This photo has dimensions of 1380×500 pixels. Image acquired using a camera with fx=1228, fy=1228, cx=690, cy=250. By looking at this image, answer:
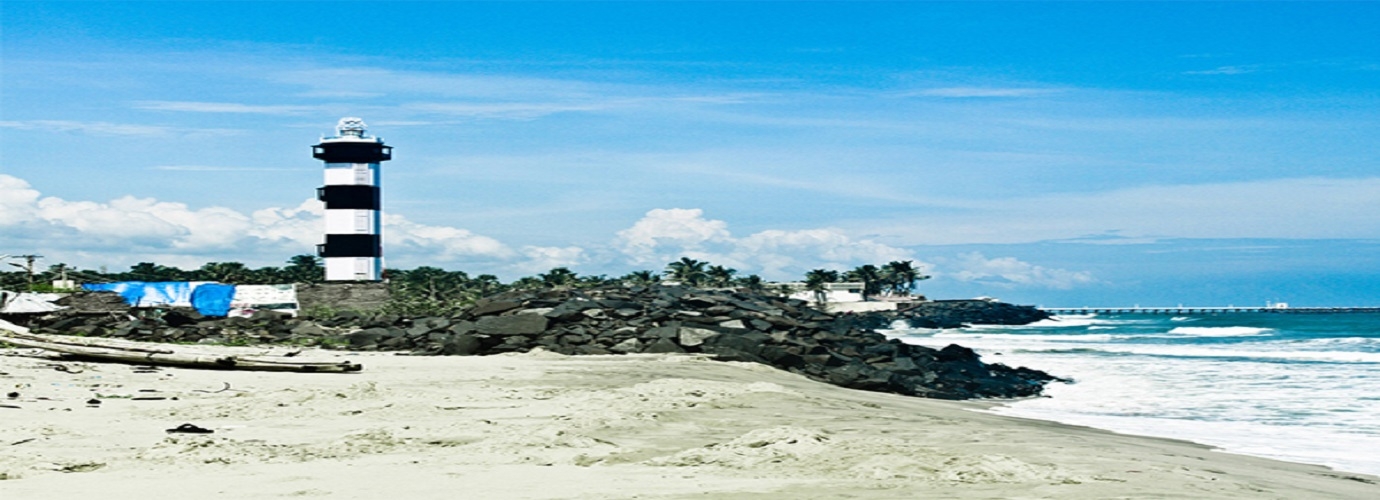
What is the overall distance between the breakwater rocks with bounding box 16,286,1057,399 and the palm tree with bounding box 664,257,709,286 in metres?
56.1

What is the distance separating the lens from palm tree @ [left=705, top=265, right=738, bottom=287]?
9381 cm

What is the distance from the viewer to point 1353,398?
21.8 meters

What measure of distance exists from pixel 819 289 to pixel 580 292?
7434 cm

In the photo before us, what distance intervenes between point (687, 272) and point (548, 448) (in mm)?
84302

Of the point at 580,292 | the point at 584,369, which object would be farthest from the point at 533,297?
the point at 584,369

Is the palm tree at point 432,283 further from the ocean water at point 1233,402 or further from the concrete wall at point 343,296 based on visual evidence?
the ocean water at point 1233,402

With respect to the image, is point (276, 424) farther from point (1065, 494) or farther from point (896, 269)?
point (896, 269)

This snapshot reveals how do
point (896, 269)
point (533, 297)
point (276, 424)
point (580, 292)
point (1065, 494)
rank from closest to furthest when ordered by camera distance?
1. point (1065, 494)
2. point (276, 424)
3. point (533, 297)
4. point (580, 292)
5. point (896, 269)

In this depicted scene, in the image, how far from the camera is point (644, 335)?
27.2 metres

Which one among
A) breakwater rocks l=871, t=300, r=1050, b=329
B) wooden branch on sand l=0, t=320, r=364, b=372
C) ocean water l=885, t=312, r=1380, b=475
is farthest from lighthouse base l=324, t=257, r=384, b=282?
breakwater rocks l=871, t=300, r=1050, b=329

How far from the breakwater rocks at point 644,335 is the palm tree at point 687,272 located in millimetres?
56129

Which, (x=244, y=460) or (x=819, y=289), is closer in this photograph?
(x=244, y=460)

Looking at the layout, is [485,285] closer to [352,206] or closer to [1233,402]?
[352,206]

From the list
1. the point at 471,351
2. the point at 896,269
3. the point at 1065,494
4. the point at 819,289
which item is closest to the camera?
the point at 1065,494
